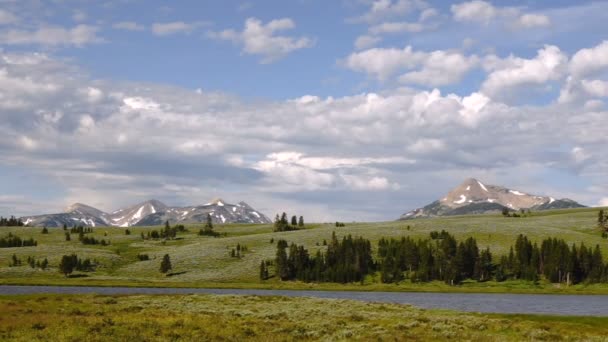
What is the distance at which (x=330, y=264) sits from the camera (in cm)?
18450

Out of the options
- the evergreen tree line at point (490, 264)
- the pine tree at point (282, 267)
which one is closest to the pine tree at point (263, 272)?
the pine tree at point (282, 267)

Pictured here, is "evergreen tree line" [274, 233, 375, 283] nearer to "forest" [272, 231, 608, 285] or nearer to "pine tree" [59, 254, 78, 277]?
"forest" [272, 231, 608, 285]

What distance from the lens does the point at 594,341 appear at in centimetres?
4500

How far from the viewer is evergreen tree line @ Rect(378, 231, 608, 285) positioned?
168375mm

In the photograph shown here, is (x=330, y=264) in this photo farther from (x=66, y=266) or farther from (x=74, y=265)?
(x=66, y=266)

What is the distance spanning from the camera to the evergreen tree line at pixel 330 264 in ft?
575

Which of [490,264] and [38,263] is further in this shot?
[38,263]

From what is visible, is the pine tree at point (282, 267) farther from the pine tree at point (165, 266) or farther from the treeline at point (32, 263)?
the treeline at point (32, 263)

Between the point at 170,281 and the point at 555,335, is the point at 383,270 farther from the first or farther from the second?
the point at 555,335

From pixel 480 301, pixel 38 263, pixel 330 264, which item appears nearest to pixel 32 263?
pixel 38 263

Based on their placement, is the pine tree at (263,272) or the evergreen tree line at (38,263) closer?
the pine tree at (263,272)

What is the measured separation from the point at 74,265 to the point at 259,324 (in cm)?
14262

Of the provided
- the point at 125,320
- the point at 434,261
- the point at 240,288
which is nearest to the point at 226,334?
the point at 125,320

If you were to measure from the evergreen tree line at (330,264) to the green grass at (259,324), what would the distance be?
106 m
